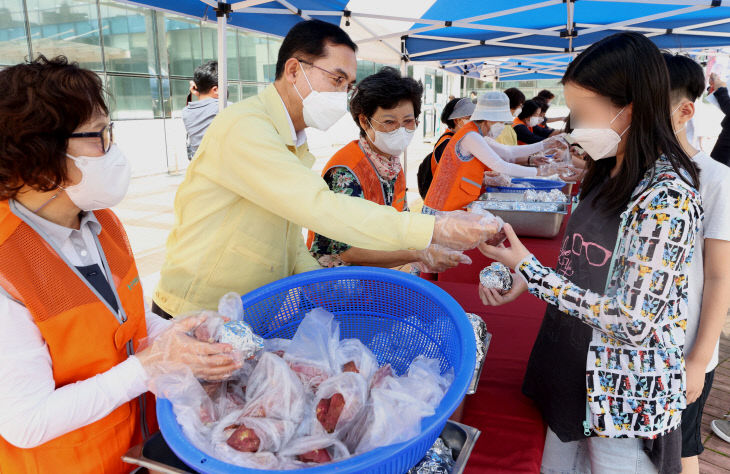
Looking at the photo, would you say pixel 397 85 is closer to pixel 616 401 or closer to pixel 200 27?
pixel 616 401

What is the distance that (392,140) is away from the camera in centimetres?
233

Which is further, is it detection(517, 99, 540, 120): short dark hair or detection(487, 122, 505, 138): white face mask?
detection(517, 99, 540, 120): short dark hair

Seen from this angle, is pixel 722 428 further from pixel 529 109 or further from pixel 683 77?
pixel 529 109

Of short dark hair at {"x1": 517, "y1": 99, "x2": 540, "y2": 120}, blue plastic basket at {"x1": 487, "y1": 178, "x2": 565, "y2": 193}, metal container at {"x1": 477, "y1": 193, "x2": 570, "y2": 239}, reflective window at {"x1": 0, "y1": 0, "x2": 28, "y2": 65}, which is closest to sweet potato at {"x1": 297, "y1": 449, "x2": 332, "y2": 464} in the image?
metal container at {"x1": 477, "y1": 193, "x2": 570, "y2": 239}

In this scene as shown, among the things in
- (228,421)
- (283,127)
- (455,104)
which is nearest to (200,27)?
(455,104)

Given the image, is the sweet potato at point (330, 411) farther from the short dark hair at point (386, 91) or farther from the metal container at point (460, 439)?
the short dark hair at point (386, 91)

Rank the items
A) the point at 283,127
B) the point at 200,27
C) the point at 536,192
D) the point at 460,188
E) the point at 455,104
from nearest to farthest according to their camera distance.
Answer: the point at 283,127 → the point at 536,192 → the point at 460,188 → the point at 455,104 → the point at 200,27

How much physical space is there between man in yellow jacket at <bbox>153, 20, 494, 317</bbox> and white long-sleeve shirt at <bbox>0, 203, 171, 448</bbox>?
47 cm

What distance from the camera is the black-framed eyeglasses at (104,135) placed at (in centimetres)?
105

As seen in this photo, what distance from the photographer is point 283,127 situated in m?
1.47

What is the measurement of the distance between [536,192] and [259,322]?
105 inches

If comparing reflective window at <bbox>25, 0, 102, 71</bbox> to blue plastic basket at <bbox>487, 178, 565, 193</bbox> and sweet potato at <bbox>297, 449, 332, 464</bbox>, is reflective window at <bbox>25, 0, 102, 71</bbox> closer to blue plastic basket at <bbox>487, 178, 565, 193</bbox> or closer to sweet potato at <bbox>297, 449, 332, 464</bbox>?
blue plastic basket at <bbox>487, 178, 565, 193</bbox>

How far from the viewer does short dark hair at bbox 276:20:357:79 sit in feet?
5.14

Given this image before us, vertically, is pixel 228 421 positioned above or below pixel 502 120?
below
